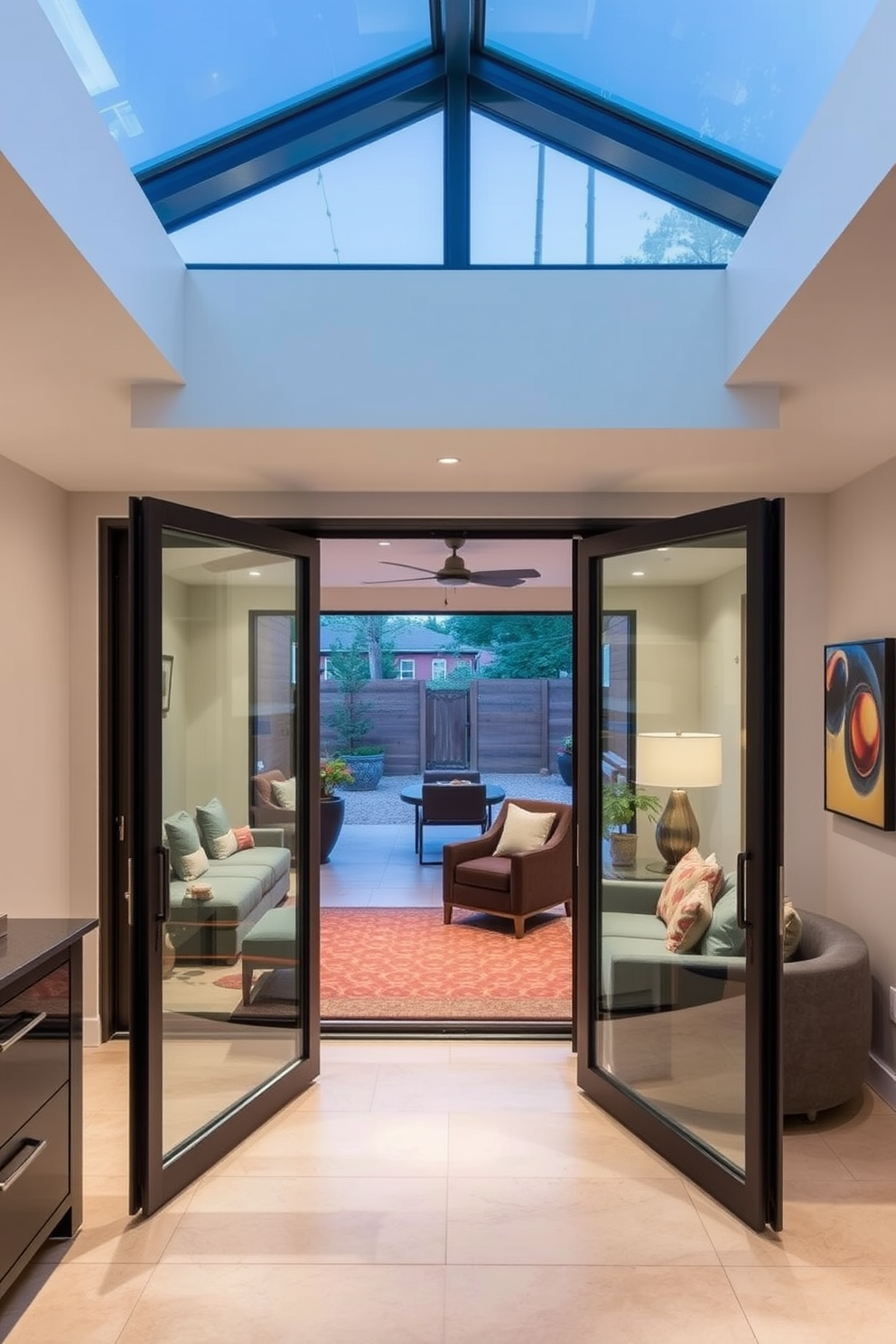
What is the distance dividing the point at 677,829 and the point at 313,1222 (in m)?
1.70

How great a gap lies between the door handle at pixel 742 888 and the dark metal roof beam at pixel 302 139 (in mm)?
2522

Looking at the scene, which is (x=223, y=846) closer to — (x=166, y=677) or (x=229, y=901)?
(x=229, y=901)

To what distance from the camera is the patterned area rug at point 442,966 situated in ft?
14.5

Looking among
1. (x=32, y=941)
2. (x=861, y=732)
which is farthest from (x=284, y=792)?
(x=861, y=732)

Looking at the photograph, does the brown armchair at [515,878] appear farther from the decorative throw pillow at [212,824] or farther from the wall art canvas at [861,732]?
the decorative throw pillow at [212,824]

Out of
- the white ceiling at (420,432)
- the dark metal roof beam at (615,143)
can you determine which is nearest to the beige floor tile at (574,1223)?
the white ceiling at (420,432)

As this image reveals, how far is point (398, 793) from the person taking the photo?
431 inches

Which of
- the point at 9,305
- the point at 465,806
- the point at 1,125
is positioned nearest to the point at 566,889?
the point at 465,806

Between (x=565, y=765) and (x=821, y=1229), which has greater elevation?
(x=565, y=765)

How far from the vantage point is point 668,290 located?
9.14 feet

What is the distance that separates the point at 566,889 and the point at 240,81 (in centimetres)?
475

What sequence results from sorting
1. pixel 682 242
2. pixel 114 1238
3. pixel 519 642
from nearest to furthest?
pixel 114 1238, pixel 682 242, pixel 519 642

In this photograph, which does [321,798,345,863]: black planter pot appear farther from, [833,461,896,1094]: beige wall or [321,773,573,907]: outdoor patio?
[833,461,896,1094]: beige wall

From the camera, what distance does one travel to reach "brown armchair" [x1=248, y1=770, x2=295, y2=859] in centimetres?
344
